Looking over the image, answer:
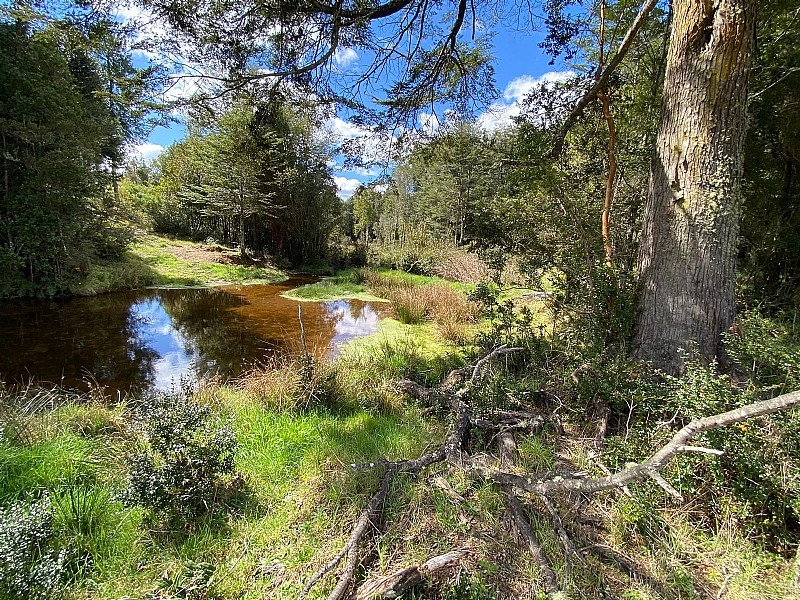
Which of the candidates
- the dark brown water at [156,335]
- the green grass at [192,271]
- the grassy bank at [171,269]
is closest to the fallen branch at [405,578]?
the dark brown water at [156,335]

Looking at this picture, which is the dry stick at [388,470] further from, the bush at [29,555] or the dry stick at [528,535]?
the bush at [29,555]

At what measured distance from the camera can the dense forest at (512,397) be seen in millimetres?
1439

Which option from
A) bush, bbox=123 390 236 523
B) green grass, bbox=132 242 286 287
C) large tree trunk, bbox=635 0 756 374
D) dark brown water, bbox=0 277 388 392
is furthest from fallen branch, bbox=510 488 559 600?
green grass, bbox=132 242 286 287

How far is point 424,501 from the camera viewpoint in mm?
1829

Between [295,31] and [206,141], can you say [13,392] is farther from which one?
[206,141]

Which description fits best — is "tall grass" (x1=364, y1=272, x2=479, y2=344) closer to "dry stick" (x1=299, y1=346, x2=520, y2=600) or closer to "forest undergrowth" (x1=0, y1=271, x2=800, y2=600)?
"dry stick" (x1=299, y1=346, x2=520, y2=600)

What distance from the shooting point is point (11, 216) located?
7.57 metres

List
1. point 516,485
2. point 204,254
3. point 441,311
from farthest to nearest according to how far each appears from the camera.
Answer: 1. point 204,254
2. point 441,311
3. point 516,485

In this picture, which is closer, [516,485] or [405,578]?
[405,578]

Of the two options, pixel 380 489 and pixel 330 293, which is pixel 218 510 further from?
pixel 330 293

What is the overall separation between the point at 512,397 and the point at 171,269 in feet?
45.0

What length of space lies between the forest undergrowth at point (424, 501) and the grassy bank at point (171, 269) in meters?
8.87

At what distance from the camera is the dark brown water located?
4.40m

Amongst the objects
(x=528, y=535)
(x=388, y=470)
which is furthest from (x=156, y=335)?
(x=528, y=535)
